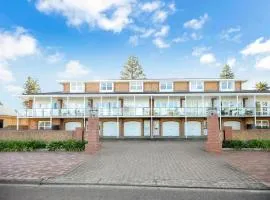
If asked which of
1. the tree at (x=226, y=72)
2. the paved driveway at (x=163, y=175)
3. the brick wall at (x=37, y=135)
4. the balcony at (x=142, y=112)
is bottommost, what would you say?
the paved driveway at (x=163, y=175)

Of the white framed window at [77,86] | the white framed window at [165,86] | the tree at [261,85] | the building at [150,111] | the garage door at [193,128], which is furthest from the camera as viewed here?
the tree at [261,85]

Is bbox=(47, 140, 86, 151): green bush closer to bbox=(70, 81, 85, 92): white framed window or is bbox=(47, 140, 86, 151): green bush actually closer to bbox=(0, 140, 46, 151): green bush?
bbox=(0, 140, 46, 151): green bush

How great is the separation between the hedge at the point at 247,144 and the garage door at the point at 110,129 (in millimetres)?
18247

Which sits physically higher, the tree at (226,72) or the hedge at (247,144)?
the tree at (226,72)

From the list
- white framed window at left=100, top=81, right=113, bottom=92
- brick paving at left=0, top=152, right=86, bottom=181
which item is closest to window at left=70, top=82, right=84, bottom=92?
white framed window at left=100, top=81, right=113, bottom=92

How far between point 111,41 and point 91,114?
43.0 ft

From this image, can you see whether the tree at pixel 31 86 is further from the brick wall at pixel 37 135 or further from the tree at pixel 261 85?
the tree at pixel 261 85

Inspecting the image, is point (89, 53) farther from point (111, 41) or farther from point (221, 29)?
point (221, 29)

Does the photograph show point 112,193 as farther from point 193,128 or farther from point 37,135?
point 193,128

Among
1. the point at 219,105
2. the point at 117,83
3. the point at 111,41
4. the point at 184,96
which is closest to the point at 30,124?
the point at 117,83

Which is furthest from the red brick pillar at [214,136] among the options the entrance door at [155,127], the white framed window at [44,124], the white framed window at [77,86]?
the white framed window at [77,86]

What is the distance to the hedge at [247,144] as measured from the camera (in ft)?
59.6

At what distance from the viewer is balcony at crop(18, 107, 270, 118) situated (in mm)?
32562

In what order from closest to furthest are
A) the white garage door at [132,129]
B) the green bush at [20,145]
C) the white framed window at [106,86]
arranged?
the green bush at [20,145] < the white garage door at [132,129] < the white framed window at [106,86]
